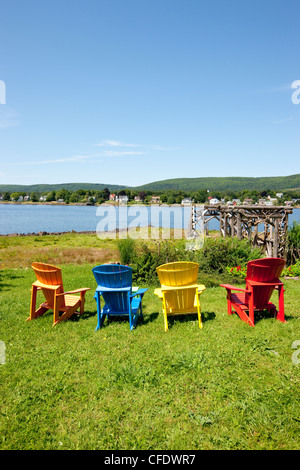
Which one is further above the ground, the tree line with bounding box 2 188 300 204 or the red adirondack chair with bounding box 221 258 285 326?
the tree line with bounding box 2 188 300 204

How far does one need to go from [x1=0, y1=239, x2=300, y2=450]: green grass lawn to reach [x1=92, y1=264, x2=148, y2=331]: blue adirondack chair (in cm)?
29

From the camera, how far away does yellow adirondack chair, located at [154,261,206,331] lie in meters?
5.54

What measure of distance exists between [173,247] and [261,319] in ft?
19.0

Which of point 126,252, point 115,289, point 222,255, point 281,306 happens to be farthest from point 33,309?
point 222,255

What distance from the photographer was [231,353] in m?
4.45

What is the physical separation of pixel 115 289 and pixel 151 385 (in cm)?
216

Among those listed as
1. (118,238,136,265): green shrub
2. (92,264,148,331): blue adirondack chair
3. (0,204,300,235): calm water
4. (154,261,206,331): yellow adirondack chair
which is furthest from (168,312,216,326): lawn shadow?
(0,204,300,235): calm water

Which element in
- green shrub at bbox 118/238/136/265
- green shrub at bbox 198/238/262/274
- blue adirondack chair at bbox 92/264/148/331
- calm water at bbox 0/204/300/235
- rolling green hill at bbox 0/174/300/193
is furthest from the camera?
rolling green hill at bbox 0/174/300/193

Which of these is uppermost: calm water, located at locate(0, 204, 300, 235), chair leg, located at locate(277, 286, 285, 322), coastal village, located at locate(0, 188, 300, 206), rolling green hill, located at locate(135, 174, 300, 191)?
rolling green hill, located at locate(135, 174, 300, 191)

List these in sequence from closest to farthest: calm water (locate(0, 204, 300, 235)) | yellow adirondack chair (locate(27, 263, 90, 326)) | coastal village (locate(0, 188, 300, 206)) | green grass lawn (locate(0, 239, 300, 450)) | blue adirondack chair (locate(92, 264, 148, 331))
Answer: green grass lawn (locate(0, 239, 300, 450)), blue adirondack chair (locate(92, 264, 148, 331)), yellow adirondack chair (locate(27, 263, 90, 326)), calm water (locate(0, 204, 300, 235)), coastal village (locate(0, 188, 300, 206))

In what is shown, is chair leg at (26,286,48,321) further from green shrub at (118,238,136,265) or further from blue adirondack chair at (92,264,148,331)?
green shrub at (118,238,136,265)

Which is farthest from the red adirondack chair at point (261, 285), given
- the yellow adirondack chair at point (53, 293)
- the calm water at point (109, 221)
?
the calm water at point (109, 221)

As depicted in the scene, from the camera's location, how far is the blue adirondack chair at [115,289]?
562 centimetres
